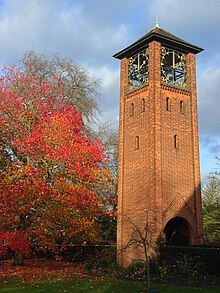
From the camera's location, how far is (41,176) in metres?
17.0

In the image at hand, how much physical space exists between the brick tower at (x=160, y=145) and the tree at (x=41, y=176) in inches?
72.7

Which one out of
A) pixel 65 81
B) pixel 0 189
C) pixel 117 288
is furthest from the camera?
pixel 65 81

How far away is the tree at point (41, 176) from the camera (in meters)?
15.3

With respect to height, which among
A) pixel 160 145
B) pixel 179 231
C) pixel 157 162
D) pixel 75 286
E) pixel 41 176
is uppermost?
pixel 160 145

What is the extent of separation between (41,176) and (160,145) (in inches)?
231

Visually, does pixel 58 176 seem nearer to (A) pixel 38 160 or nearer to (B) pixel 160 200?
(A) pixel 38 160

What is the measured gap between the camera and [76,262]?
857 inches

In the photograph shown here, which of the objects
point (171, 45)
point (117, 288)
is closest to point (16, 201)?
point (117, 288)

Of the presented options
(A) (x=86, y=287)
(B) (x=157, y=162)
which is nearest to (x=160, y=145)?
(B) (x=157, y=162)

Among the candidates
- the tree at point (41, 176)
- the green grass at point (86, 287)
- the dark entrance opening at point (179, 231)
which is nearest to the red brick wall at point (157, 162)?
the dark entrance opening at point (179, 231)

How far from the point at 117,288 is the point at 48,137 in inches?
328

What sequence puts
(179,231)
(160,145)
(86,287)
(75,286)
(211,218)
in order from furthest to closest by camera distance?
(211,218) < (179,231) < (160,145) < (75,286) < (86,287)

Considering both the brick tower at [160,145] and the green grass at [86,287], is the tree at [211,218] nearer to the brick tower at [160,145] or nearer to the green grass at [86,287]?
the brick tower at [160,145]

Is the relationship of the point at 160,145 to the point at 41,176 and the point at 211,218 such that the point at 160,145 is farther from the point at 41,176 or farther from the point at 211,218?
the point at 211,218
